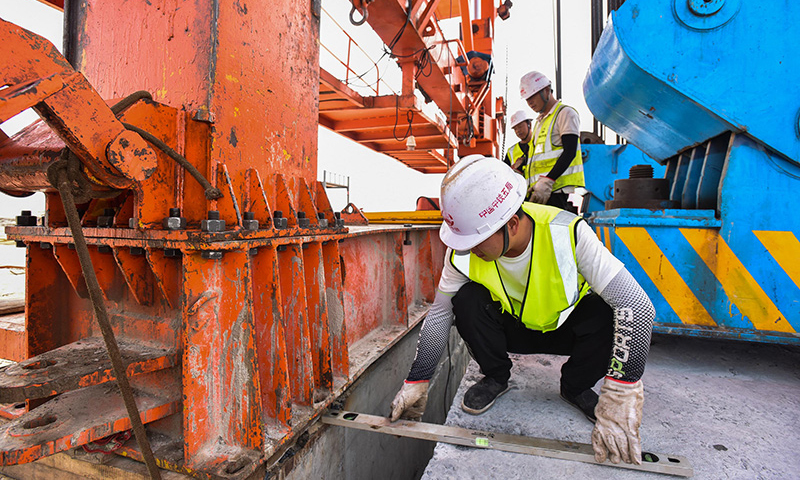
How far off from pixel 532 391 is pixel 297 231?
157 centimetres

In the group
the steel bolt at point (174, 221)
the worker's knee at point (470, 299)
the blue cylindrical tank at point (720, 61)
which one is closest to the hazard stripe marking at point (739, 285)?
the blue cylindrical tank at point (720, 61)

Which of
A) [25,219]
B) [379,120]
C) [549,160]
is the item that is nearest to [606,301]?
[549,160]

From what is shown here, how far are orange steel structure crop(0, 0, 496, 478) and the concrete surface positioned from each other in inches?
32.4

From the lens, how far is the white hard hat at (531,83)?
144 inches

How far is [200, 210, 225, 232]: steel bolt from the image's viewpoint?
1386 millimetres

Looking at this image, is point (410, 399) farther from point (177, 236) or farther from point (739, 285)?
point (739, 285)

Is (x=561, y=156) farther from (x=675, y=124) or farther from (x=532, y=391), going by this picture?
(x=532, y=391)

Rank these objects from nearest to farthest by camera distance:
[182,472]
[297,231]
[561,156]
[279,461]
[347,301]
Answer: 1. [182,472]
2. [279,461]
3. [297,231]
4. [347,301]
5. [561,156]

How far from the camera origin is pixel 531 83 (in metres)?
3.68

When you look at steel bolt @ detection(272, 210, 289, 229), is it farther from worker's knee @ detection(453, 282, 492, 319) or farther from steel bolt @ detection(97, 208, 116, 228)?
worker's knee @ detection(453, 282, 492, 319)

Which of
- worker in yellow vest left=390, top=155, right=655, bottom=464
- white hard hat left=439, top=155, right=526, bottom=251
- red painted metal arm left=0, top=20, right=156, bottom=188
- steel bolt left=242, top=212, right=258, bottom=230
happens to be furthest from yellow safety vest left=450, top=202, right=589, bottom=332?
red painted metal arm left=0, top=20, right=156, bottom=188

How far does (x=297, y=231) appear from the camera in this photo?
1.85 m

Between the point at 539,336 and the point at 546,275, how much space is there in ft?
1.56

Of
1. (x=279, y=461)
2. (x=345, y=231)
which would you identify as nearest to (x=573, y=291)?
(x=345, y=231)
